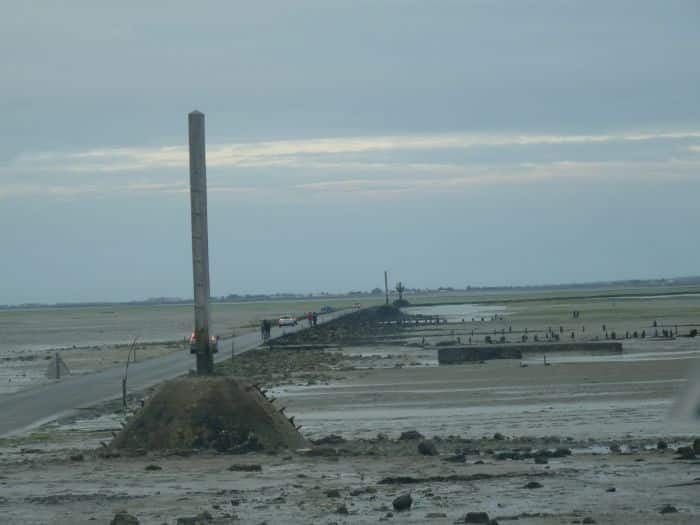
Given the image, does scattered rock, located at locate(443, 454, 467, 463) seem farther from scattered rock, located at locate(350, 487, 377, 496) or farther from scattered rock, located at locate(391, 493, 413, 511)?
scattered rock, located at locate(391, 493, 413, 511)

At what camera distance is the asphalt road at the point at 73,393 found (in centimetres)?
3048

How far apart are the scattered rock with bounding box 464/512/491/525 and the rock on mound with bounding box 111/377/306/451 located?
8.37 metres

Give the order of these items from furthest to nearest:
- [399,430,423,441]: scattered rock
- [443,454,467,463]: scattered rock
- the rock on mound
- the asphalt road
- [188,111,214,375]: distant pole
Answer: the asphalt road → [188,111,214,375]: distant pole → [399,430,423,441]: scattered rock → the rock on mound → [443,454,467,463]: scattered rock

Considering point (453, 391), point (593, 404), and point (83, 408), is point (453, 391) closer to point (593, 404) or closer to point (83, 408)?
point (593, 404)

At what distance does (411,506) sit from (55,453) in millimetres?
9489

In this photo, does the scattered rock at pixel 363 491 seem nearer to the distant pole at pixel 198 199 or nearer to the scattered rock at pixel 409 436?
the scattered rock at pixel 409 436

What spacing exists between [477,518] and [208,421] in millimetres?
9395

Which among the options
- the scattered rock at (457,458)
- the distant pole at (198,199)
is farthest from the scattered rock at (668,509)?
the distant pole at (198,199)

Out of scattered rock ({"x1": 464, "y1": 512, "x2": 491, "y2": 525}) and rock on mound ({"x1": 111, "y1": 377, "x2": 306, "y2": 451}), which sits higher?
rock on mound ({"x1": 111, "y1": 377, "x2": 306, "y2": 451})

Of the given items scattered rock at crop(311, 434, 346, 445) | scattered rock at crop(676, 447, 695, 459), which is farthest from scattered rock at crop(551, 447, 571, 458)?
scattered rock at crop(311, 434, 346, 445)

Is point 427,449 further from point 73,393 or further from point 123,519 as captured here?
point 73,393

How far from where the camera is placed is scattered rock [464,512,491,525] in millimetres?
13625

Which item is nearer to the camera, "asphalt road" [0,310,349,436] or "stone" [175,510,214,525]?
"stone" [175,510,214,525]

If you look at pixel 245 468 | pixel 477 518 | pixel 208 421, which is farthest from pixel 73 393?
pixel 477 518
